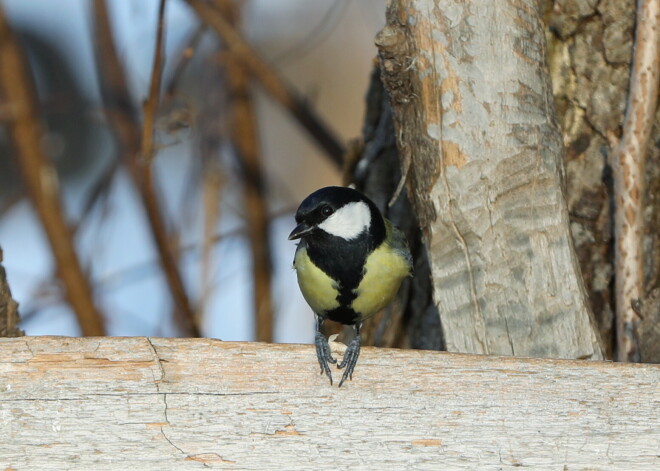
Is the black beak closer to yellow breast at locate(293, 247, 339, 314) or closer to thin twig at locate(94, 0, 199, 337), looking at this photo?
yellow breast at locate(293, 247, 339, 314)

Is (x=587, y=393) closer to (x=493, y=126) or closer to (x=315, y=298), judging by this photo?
(x=493, y=126)

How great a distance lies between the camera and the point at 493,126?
60.2 inches

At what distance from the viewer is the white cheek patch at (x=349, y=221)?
173cm

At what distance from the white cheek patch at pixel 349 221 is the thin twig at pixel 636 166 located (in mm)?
535

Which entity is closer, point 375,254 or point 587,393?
point 587,393

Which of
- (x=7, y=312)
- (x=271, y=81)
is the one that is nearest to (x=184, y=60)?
(x=271, y=81)

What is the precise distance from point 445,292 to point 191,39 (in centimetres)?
114

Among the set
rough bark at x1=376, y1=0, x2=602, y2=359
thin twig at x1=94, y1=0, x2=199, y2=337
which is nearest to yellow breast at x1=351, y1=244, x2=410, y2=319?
rough bark at x1=376, y1=0, x2=602, y2=359

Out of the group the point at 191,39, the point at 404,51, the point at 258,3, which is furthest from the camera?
the point at 258,3

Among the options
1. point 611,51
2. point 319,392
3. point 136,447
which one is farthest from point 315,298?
point 611,51

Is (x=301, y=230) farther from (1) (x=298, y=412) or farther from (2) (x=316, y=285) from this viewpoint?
(1) (x=298, y=412)

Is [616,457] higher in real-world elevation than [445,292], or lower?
lower

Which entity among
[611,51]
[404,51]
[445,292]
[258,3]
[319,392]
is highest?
[258,3]

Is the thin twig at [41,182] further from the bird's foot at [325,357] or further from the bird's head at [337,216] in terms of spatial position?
the bird's foot at [325,357]
